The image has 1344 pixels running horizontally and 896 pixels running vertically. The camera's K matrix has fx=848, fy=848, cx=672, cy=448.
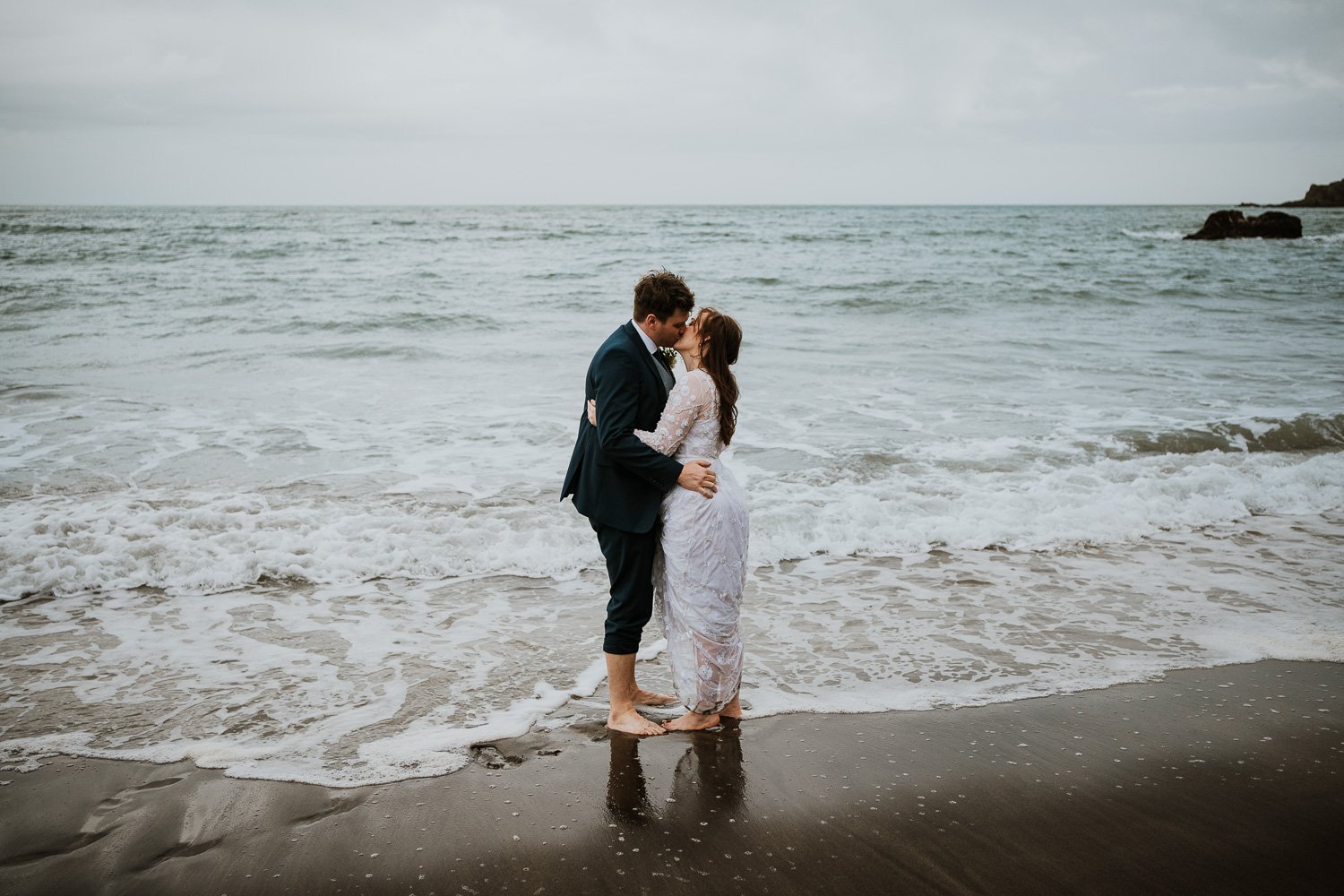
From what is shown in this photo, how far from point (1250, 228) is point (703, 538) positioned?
60793 mm

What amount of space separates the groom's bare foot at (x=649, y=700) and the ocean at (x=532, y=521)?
0.71 feet

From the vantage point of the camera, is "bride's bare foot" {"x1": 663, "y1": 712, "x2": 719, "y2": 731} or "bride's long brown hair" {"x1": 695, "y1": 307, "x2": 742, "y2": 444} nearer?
"bride's long brown hair" {"x1": 695, "y1": 307, "x2": 742, "y2": 444}

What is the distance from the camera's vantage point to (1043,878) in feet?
8.77

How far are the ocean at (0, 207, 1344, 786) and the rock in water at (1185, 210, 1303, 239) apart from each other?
3988 centimetres

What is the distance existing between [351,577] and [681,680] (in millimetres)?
2993

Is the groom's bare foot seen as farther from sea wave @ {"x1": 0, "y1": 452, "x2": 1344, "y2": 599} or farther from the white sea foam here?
sea wave @ {"x1": 0, "y1": 452, "x2": 1344, "y2": 599}

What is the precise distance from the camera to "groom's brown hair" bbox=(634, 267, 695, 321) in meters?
3.44

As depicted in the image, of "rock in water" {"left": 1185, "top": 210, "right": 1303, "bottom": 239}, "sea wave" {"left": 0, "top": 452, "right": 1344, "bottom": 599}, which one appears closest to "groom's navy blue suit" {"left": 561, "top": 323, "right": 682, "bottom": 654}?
"sea wave" {"left": 0, "top": 452, "right": 1344, "bottom": 599}

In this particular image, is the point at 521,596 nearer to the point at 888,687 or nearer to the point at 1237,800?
the point at 888,687

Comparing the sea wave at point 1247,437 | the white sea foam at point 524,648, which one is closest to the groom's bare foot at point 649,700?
the white sea foam at point 524,648

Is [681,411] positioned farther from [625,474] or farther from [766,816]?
[766,816]

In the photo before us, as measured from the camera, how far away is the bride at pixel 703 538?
11.4 feet

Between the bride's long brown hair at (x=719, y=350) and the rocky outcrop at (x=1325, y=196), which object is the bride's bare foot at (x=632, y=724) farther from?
the rocky outcrop at (x=1325, y=196)

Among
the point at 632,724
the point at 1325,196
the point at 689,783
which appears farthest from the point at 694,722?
the point at 1325,196
